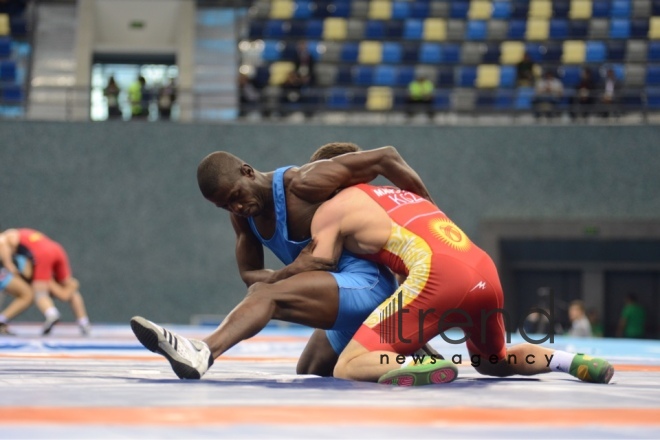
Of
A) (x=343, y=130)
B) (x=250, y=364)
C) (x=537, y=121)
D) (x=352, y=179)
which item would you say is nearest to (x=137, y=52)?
(x=343, y=130)

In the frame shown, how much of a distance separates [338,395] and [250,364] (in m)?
1.92

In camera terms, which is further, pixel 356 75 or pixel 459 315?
pixel 356 75

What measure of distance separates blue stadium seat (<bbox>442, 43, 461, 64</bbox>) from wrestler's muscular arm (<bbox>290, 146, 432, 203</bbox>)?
1080cm

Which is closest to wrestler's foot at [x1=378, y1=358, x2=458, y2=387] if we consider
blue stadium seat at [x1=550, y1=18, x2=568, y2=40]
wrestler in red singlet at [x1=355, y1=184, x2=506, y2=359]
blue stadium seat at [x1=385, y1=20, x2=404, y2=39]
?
wrestler in red singlet at [x1=355, y1=184, x2=506, y2=359]

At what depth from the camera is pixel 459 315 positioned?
3230 millimetres

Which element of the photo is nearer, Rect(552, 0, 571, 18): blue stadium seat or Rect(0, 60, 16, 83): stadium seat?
Rect(0, 60, 16, 83): stadium seat

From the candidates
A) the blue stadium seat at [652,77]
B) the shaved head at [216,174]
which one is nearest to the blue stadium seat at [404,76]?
the blue stadium seat at [652,77]

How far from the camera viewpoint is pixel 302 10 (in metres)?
14.7

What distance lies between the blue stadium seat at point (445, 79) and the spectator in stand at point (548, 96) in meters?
1.51

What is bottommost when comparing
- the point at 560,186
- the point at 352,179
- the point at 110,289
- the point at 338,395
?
the point at 110,289

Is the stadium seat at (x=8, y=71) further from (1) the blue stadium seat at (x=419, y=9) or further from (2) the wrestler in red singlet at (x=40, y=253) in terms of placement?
(2) the wrestler in red singlet at (x=40, y=253)

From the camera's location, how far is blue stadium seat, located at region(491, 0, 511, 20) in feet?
47.4

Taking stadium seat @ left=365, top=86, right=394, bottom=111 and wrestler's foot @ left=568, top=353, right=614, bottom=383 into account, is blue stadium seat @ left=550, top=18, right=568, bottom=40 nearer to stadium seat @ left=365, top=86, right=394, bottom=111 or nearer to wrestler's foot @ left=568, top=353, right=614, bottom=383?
stadium seat @ left=365, top=86, right=394, bottom=111

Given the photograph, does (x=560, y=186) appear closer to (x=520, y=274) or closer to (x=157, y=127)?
(x=520, y=274)
